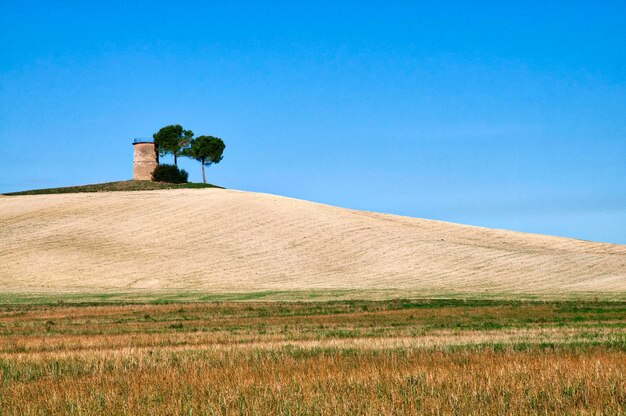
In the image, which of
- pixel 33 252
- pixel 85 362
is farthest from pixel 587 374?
pixel 33 252

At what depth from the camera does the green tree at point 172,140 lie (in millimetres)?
136125

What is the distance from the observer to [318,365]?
1480cm

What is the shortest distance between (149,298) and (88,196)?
54.2m

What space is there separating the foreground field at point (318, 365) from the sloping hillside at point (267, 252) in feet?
76.3

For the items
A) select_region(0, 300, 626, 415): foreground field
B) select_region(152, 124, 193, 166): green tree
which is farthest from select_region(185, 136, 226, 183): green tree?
select_region(0, 300, 626, 415): foreground field

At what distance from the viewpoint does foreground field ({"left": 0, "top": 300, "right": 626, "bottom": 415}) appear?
1077cm

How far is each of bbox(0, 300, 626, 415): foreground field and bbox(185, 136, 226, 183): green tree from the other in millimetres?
108086

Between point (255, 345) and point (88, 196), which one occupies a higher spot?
point (88, 196)

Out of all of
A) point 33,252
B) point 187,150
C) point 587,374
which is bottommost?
point 587,374

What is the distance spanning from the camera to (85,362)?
16.0 meters

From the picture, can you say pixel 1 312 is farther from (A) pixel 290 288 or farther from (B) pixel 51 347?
(A) pixel 290 288

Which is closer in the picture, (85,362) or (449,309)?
(85,362)

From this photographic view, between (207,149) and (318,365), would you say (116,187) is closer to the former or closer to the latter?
(207,149)

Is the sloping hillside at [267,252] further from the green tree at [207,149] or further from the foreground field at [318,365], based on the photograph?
the green tree at [207,149]
